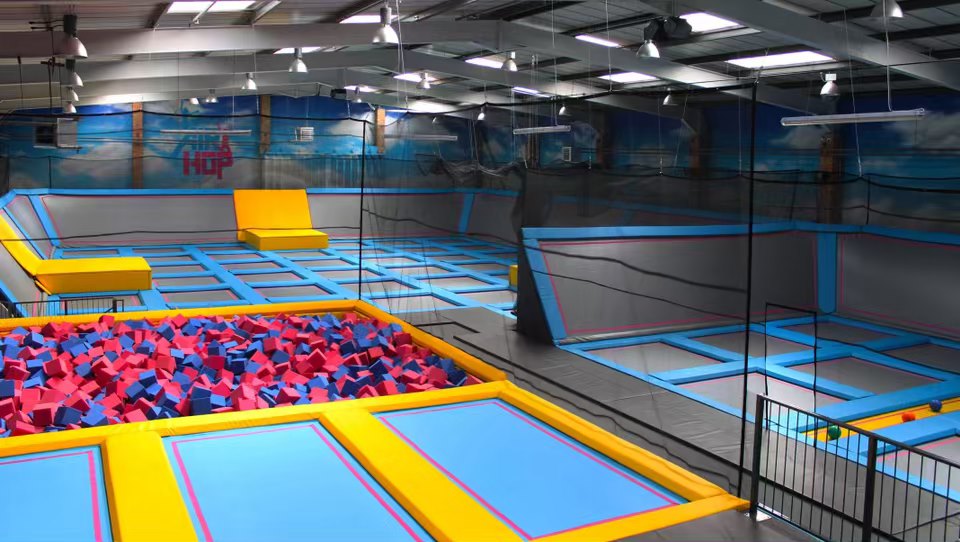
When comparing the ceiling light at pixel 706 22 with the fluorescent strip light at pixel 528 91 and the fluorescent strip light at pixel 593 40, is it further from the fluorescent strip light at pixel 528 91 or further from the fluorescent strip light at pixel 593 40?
the fluorescent strip light at pixel 528 91

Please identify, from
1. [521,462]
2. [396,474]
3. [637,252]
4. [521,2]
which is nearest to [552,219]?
[637,252]

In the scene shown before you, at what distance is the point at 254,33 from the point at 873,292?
33.3 feet

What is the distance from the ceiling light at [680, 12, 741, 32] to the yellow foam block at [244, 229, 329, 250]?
337 inches

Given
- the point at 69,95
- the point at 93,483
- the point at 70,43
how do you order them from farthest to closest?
the point at 69,95 < the point at 70,43 < the point at 93,483

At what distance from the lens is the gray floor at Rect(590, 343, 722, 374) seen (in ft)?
24.7

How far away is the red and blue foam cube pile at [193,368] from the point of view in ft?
18.9

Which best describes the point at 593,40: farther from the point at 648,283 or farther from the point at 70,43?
the point at 648,283

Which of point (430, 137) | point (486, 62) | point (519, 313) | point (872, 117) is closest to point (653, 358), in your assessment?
point (519, 313)

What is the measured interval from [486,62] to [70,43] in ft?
34.3

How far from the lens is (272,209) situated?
60.9ft

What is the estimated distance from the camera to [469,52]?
17.7 m

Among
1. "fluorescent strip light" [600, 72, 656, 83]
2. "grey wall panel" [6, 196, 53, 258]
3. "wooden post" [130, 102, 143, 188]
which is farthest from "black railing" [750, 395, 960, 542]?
"wooden post" [130, 102, 143, 188]

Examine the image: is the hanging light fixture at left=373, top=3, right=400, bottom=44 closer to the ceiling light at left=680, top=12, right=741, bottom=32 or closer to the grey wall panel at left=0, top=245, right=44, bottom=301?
the ceiling light at left=680, top=12, right=741, bottom=32

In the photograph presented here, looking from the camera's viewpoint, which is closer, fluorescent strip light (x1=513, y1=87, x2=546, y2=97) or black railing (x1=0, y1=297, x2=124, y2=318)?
black railing (x1=0, y1=297, x2=124, y2=318)
